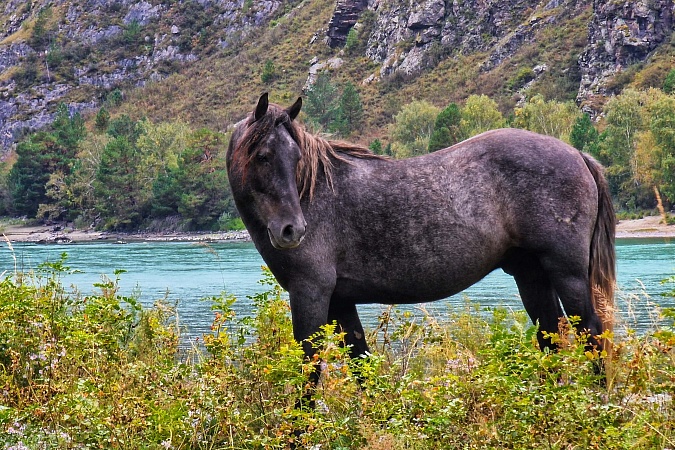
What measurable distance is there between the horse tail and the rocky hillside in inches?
3224

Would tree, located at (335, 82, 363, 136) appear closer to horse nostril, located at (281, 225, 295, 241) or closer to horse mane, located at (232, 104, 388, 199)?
horse mane, located at (232, 104, 388, 199)

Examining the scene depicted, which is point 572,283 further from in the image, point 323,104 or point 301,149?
point 323,104

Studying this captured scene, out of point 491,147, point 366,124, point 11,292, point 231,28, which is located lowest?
point 11,292

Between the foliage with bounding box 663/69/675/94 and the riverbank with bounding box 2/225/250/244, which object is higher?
the foliage with bounding box 663/69/675/94

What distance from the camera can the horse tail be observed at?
5.07m

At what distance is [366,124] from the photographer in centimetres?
10606

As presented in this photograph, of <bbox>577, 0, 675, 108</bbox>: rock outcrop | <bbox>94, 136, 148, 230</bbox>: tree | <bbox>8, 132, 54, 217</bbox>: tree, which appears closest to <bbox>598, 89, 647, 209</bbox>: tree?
<bbox>577, 0, 675, 108</bbox>: rock outcrop

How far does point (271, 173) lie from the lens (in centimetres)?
452

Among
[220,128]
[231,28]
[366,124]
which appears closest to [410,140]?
[366,124]

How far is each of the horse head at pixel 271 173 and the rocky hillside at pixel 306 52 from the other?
83157 millimetres

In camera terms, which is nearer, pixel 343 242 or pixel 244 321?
pixel 343 242

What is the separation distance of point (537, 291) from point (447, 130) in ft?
203

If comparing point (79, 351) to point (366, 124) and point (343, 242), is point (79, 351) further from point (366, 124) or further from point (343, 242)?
point (366, 124)

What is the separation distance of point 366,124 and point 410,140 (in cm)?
2384
